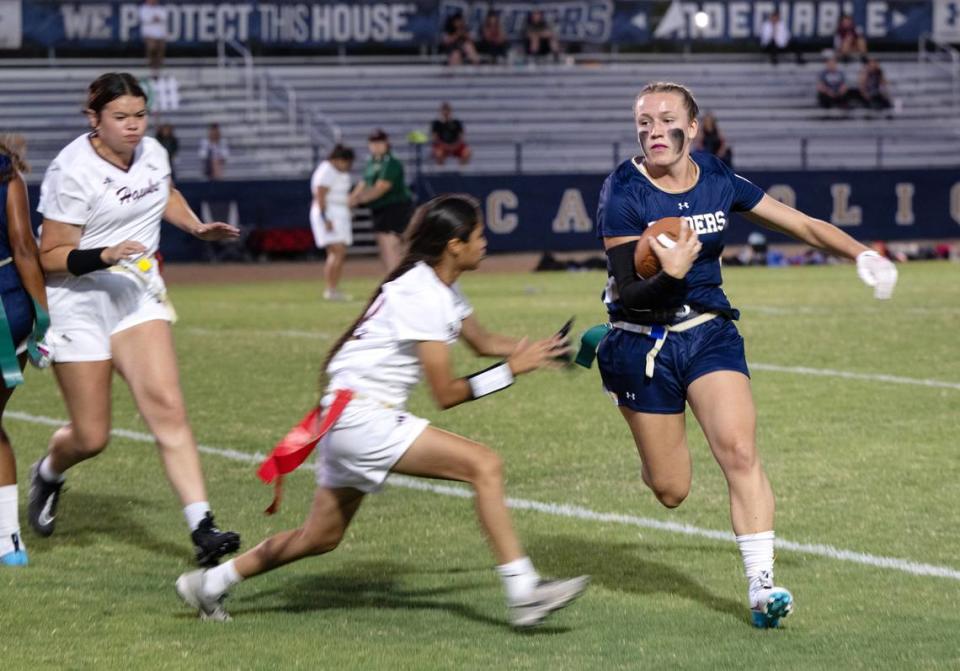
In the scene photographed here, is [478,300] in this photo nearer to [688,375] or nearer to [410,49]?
[688,375]

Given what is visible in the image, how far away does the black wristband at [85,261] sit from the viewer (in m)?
6.61

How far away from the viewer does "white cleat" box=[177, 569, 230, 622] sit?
5.91 m

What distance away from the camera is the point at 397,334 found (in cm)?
552

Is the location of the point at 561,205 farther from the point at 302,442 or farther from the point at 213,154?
the point at 302,442

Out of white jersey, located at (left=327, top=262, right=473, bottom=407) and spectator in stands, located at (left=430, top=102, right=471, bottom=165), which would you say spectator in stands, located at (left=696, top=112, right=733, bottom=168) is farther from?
white jersey, located at (left=327, top=262, right=473, bottom=407)

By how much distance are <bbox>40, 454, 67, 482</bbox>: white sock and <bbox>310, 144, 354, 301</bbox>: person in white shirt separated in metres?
12.9

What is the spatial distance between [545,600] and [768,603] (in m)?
0.73

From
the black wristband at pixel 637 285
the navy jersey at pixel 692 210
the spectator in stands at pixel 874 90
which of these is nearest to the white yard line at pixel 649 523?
the navy jersey at pixel 692 210

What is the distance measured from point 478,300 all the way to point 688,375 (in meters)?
14.0

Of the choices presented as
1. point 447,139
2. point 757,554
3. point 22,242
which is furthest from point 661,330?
point 447,139

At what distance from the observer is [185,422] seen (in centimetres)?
686

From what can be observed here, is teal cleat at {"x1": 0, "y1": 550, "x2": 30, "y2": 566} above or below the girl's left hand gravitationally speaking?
below

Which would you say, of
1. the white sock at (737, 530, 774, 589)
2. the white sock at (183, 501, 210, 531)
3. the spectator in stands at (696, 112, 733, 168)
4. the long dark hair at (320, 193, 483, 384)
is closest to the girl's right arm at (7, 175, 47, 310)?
the white sock at (183, 501, 210, 531)

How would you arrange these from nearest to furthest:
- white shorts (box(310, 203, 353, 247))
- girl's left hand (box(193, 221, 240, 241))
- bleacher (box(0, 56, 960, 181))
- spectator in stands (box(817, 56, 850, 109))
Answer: girl's left hand (box(193, 221, 240, 241)) < white shorts (box(310, 203, 353, 247)) < bleacher (box(0, 56, 960, 181)) < spectator in stands (box(817, 56, 850, 109))
